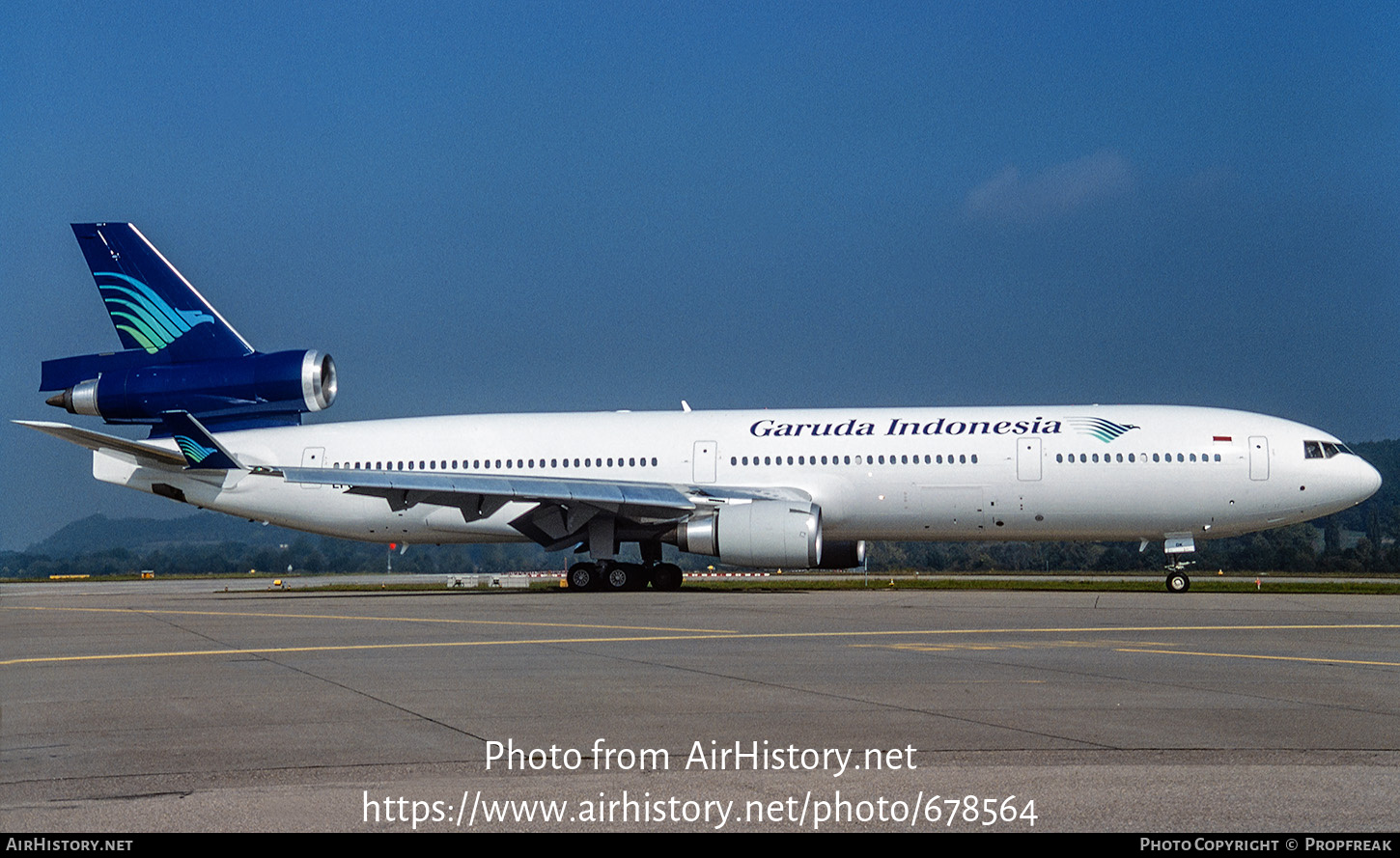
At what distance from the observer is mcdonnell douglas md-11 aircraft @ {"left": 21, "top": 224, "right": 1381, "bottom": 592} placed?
27.4 metres

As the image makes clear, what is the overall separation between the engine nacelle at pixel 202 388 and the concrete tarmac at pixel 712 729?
14498 millimetres

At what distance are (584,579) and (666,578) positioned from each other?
6.67ft

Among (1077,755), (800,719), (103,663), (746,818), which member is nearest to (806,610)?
(103,663)

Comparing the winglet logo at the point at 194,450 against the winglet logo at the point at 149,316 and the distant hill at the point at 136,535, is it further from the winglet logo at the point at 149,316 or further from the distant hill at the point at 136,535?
the distant hill at the point at 136,535

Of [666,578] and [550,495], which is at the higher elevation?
[550,495]

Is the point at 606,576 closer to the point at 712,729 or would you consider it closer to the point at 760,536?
the point at 760,536

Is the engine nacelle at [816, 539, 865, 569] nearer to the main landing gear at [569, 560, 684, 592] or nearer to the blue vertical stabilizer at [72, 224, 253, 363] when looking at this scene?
the main landing gear at [569, 560, 684, 592]

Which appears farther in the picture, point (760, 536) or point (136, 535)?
point (136, 535)

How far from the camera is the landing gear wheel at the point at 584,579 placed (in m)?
29.5

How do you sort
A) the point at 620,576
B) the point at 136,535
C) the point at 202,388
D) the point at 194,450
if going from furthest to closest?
1. the point at 136,535
2. the point at 202,388
3. the point at 620,576
4. the point at 194,450

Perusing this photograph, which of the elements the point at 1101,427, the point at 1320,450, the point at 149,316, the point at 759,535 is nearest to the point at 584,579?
the point at 759,535

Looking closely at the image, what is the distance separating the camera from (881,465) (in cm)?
2867

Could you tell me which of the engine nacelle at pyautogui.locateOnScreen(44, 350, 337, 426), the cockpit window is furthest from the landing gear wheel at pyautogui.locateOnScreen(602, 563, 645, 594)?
the cockpit window
